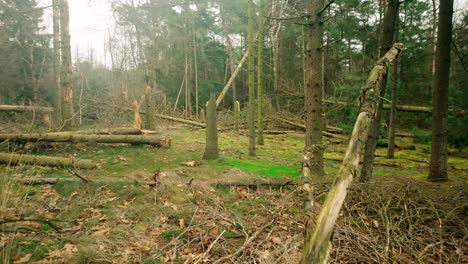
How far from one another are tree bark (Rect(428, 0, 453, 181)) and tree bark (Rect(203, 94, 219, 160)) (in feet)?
18.7

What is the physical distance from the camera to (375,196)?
15.6ft

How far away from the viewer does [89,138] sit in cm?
830

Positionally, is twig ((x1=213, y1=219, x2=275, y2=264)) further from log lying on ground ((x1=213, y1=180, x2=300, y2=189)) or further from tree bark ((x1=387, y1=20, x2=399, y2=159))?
tree bark ((x1=387, y1=20, x2=399, y2=159))

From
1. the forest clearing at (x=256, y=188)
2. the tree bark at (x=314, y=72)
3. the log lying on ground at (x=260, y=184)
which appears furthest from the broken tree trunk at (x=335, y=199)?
the tree bark at (x=314, y=72)

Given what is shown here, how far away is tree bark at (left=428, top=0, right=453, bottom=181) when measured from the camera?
622cm

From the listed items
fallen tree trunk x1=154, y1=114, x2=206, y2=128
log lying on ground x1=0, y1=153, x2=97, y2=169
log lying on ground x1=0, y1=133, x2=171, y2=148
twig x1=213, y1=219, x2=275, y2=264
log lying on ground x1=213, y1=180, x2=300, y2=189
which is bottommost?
twig x1=213, y1=219, x2=275, y2=264

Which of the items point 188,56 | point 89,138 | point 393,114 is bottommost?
point 89,138

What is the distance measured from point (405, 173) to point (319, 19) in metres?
5.00

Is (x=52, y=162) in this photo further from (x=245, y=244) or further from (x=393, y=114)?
(x=393, y=114)

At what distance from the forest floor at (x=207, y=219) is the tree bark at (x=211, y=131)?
3.29 feet

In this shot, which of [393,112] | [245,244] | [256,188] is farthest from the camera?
[393,112]

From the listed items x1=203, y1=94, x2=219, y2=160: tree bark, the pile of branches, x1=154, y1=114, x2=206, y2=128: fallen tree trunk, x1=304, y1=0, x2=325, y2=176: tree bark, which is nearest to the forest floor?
the pile of branches

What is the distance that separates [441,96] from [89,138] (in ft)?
32.6

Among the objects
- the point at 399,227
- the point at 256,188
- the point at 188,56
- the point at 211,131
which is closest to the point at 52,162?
the point at 211,131
